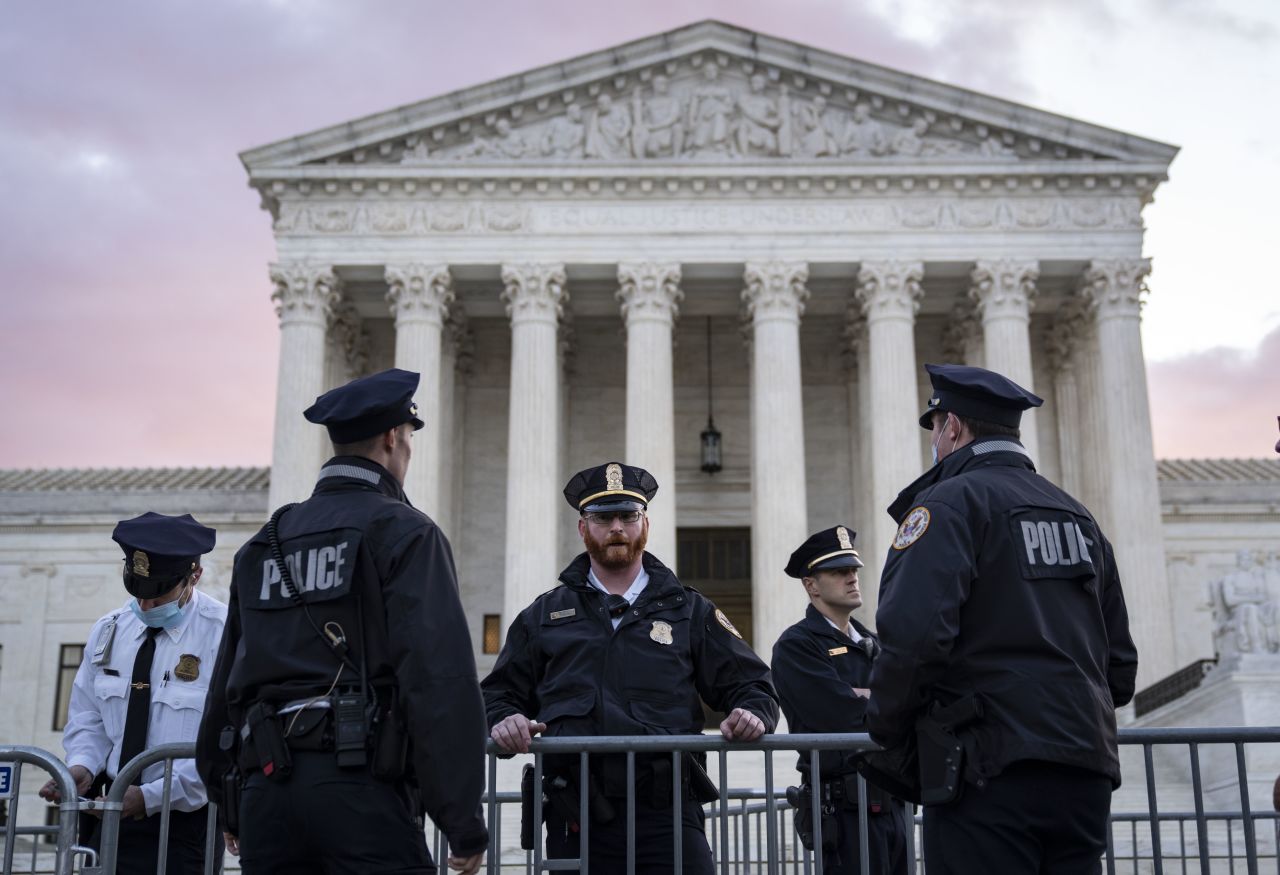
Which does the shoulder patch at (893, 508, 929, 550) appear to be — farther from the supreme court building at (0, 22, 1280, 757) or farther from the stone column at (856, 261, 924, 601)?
the stone column at (856, 261, 924, 601)

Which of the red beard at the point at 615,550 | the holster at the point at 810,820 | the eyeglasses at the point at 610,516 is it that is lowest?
the holster at the point at 810,820

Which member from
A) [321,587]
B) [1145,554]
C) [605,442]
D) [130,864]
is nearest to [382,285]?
[605,442]

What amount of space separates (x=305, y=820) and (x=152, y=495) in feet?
113

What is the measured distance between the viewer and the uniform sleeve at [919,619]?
5.09m

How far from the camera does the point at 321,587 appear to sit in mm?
5203

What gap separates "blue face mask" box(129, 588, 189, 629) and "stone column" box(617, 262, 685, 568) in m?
21.4

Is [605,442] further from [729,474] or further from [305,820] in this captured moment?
[305,820]

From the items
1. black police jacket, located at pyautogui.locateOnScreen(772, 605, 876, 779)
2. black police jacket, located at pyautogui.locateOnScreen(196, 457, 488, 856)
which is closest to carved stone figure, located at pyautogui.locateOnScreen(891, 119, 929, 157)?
black police jacket, located at pyautogui.locateOnScreen(772, 605, 876, 779)

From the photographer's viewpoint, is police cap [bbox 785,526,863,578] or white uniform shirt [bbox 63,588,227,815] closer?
white uniform shirt [bbox 63,588,227,815]

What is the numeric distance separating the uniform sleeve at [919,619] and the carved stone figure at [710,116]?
27732 mm

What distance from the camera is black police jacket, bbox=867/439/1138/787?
16.6 feet

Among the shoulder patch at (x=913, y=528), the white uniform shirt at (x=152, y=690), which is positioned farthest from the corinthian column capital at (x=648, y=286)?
the shoulder patch at (x=913, y=528)

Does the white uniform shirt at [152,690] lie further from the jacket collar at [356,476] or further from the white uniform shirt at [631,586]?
the jacket collar at [356,476]

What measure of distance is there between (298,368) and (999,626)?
2703 centimetres
